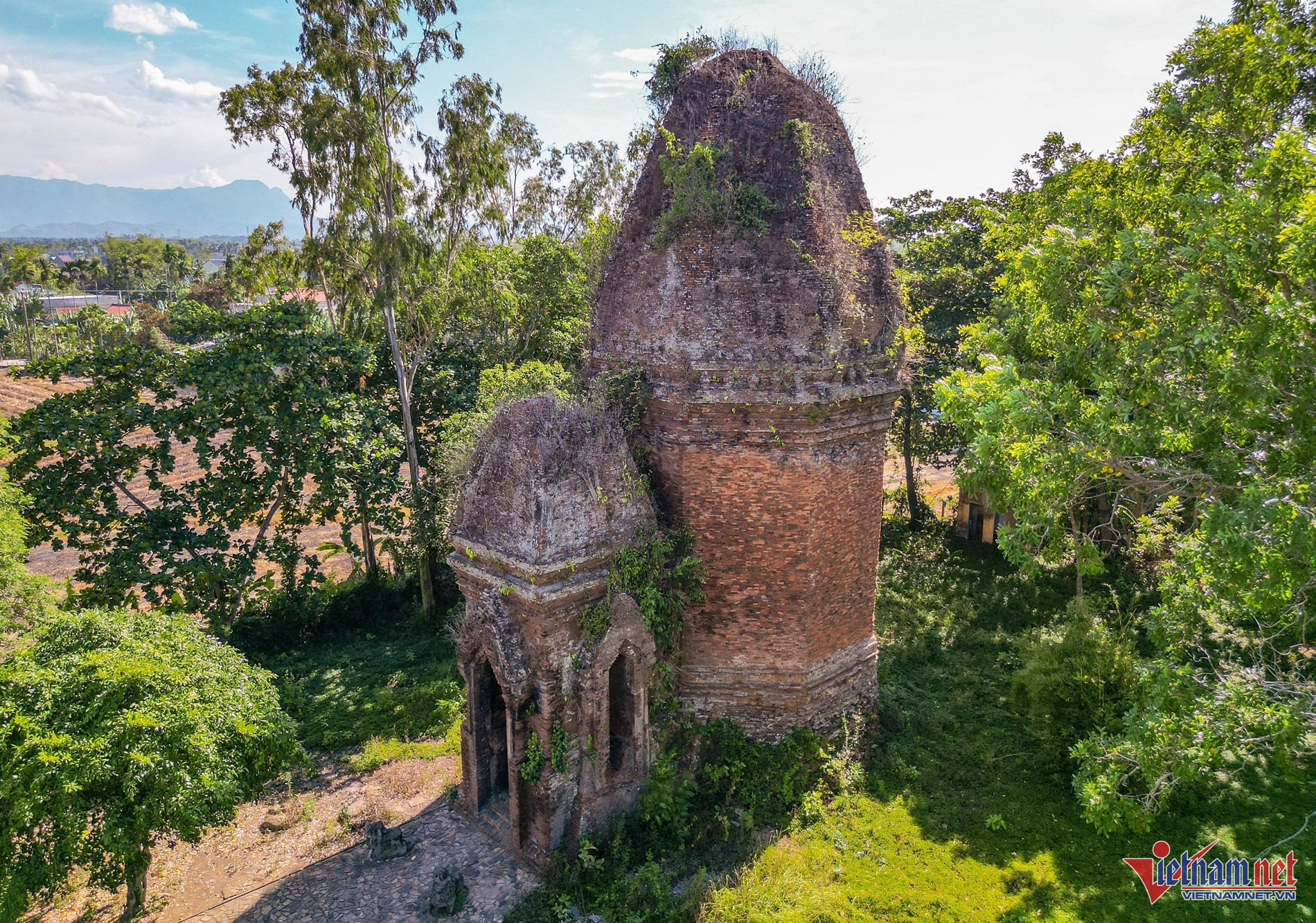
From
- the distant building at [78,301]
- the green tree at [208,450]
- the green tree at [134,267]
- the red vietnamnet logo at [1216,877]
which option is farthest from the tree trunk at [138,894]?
the distant building at [78,301]

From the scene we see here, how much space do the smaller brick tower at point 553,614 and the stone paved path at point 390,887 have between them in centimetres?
42

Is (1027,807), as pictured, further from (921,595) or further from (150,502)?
(150,502)

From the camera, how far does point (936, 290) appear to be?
71.4ft

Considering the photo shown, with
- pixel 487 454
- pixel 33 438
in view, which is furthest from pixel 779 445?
pixel 33 438

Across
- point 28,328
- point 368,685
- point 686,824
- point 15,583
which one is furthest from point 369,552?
point 28,328

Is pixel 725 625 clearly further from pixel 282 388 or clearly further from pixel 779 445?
pixel 282 388

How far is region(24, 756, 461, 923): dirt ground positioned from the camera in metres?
9.62

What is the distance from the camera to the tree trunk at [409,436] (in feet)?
58.5

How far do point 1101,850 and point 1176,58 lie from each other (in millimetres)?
12123

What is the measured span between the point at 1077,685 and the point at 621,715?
7.36 m

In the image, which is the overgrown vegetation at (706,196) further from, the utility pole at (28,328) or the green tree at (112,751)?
the utility pole at (28,328)

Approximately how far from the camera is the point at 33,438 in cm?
1398

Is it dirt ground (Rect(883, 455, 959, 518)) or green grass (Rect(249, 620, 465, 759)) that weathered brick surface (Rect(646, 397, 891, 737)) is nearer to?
green grass (Rect(249, 620, 465, 759))

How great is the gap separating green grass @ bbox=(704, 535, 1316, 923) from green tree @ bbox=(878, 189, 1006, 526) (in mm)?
10578
